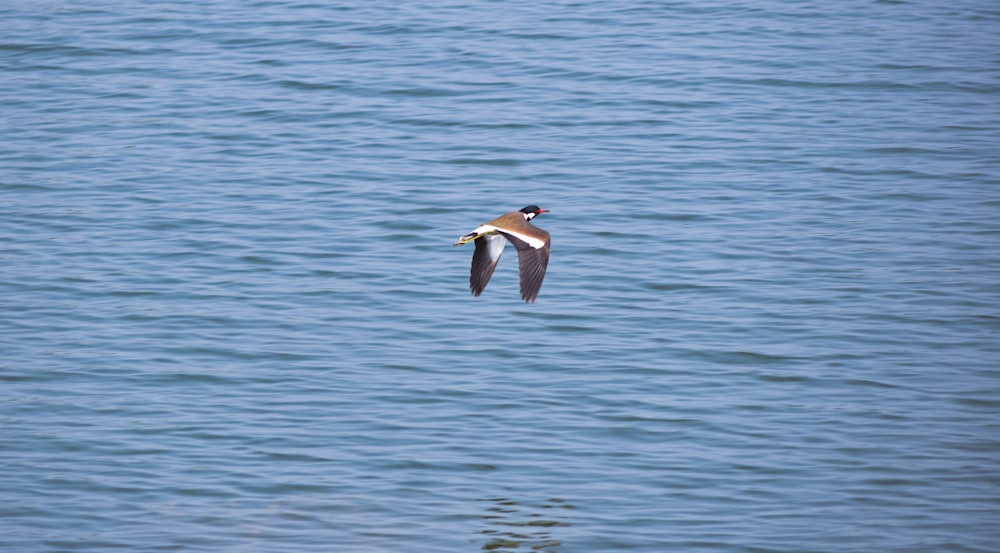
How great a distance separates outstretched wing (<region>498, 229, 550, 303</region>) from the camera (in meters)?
9.48

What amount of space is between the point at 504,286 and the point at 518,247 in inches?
131

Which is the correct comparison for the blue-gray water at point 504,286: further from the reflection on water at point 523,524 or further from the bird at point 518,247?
the bird at point 518,247

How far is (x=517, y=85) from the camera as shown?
17.7 m

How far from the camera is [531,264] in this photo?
9.66 m

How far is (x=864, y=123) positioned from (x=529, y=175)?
13.4ft

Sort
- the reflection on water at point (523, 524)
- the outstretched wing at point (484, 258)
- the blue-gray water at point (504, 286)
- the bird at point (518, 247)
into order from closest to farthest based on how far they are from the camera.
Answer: the reflection on water at point (523, 524) < the blue-gray water at point (504, 286) < the bird at point (518, 247) < the outstretched wing at point (484, 258)

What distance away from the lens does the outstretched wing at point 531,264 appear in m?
9.48

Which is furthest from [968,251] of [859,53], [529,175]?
[859,53]

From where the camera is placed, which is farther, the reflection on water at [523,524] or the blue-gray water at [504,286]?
the blue-gray water at [504,286]

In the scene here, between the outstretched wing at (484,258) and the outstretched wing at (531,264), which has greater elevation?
the outstretched wing at (531,264)

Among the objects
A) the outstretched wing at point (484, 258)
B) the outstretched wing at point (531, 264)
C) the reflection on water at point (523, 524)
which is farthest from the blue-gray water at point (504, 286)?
the outstretched wing at point (531, 264)

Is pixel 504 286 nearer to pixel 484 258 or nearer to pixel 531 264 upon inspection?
pixel 484 258

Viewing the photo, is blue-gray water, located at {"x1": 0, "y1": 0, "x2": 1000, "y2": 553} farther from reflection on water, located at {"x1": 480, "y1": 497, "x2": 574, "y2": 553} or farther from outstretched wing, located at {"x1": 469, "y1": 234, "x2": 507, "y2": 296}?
outstretched wing, located at {"x1": 469, "y1": 234, "x2": 507, "y2": 296}

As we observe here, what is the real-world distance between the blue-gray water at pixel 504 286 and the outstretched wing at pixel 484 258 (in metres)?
0.82
